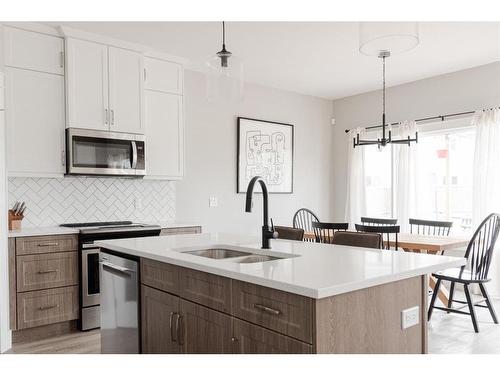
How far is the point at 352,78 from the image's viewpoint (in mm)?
5418

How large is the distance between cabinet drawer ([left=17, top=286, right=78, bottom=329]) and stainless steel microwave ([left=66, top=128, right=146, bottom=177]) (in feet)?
3.38

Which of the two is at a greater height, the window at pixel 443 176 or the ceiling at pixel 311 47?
the ceiling at pixel 311 47

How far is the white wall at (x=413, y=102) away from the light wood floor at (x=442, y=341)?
249 centimetres

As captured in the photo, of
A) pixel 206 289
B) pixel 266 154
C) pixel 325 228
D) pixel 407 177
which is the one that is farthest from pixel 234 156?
pixel 206 289

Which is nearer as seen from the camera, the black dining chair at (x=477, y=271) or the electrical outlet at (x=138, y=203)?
the black dining chair at (x=477, y=271)

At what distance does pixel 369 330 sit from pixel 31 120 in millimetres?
3284

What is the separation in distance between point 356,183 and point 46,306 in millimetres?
4302

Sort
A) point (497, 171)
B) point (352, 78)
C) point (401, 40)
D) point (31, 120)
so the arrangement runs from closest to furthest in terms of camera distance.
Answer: point (401, 40) < point (31, 120) < point (497, 171) < point (352, 78)

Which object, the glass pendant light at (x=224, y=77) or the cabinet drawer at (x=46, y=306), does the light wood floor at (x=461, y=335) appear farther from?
the cabinet drawer at (x=46, y=306)


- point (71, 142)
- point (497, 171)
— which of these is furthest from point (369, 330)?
point (497, 171)

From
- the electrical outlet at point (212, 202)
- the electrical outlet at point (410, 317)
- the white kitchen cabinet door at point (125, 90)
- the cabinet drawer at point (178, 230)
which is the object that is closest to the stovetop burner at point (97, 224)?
the cabinet drawer at point (178, 230)

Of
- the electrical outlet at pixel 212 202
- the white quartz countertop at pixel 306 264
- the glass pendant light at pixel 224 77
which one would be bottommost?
the white quartz countertop at pixel 306 264

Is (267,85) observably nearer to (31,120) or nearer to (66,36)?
(66,36)

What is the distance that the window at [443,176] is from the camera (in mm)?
5215
